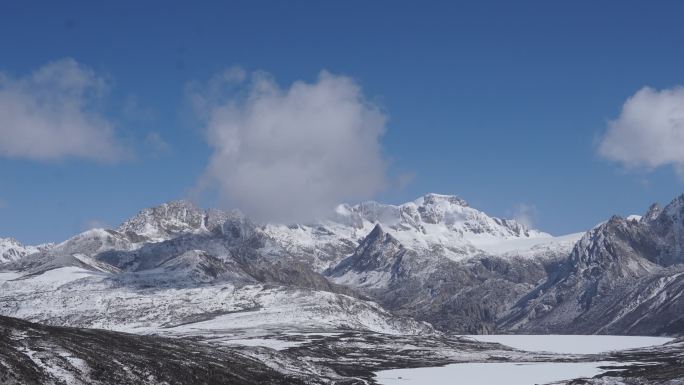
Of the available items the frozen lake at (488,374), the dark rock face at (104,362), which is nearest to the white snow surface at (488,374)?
the frozen lake at (488,374)

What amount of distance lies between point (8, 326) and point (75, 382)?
3170cm

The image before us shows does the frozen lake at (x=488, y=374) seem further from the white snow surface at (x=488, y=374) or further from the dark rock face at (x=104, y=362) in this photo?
the dark rock face at (x=104, y=362)

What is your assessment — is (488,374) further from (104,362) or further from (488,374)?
(104,362)

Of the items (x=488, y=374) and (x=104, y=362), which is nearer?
(x=104, y=362)

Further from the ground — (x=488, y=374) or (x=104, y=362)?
(x=488, y=374)

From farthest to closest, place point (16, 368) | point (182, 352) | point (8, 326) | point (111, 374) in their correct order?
point (182, 352)
point (8, 326)
point (111, 374)
point (16, 368)

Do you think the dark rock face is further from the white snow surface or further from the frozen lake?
the frozen lake

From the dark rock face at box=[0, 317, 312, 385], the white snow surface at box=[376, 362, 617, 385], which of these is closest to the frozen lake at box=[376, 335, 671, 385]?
the white snow surface at box=[376, 362, 617, 385]

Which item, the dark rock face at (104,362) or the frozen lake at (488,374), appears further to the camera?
the frozen lake at (488,374)

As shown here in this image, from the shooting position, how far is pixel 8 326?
398ft

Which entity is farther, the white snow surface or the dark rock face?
the white snow surface

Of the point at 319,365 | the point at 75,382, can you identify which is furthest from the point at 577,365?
the point at 75,382

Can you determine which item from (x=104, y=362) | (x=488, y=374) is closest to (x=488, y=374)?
(x=488, y=374)

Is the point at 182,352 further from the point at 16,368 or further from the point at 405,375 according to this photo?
the point at 16,368
